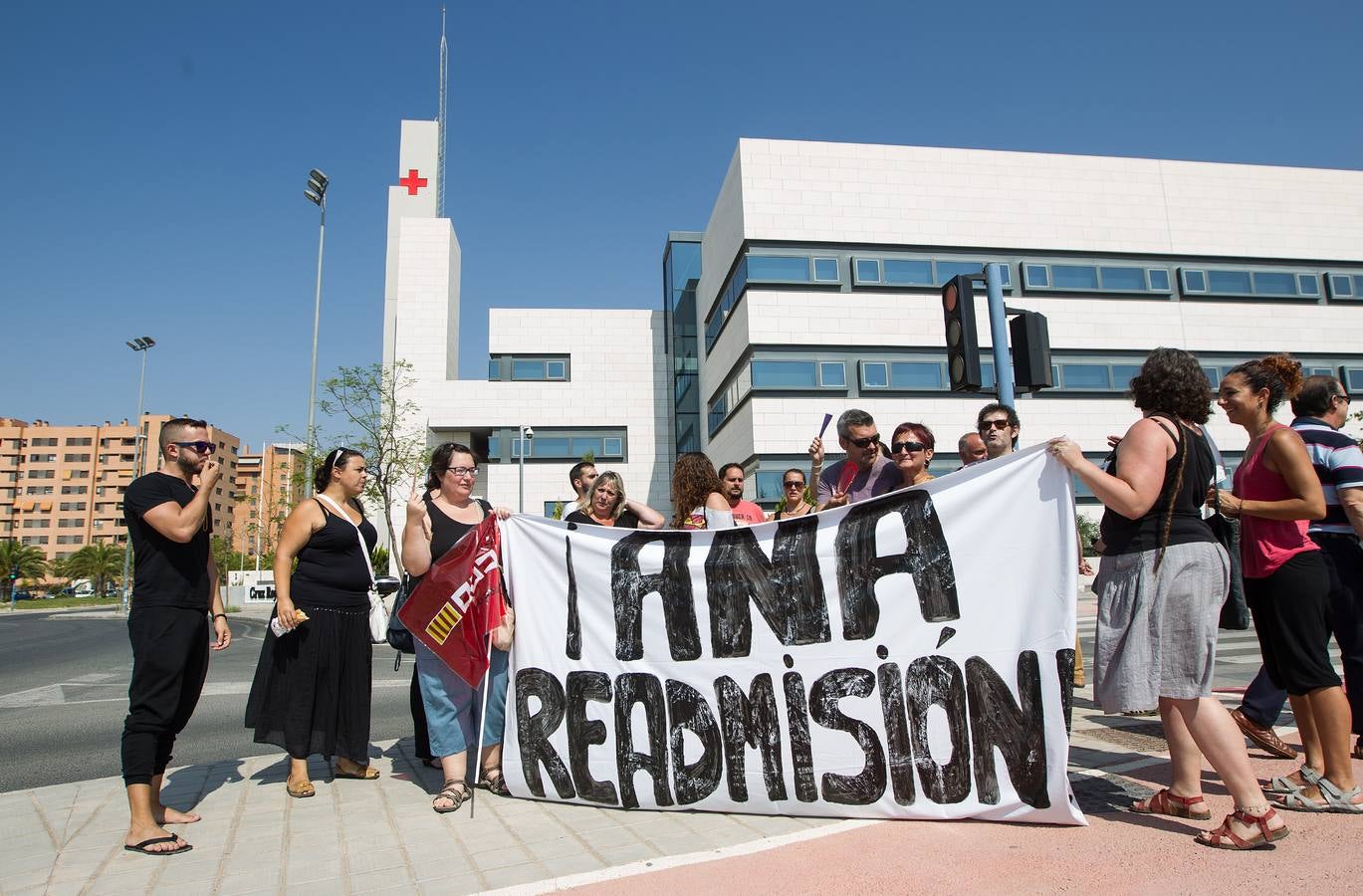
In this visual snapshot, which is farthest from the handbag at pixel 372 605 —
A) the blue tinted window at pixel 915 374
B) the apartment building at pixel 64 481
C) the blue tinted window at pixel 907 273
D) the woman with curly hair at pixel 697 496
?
the apartment building at pixel 64 481

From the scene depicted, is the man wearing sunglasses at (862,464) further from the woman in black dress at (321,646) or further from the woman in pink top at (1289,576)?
the woman in black dress at (321,646)

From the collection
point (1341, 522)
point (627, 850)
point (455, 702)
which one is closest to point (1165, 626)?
point (1341, 522)

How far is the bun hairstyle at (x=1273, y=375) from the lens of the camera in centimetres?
394

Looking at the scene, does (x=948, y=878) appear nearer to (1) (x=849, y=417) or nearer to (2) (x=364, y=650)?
(1) (x=849, y=417)

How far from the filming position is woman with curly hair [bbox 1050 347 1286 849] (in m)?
3.21

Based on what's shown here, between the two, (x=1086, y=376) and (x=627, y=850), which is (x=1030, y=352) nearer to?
(x=627, y=850)

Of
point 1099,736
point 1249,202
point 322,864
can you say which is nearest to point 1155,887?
point 1099,736

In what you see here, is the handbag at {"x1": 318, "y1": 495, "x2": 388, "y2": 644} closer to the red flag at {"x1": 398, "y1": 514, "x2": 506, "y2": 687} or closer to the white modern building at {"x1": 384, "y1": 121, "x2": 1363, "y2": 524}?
the red flag at {"x1": 398, "y1": 514, "x2": 506, "y2": 687}

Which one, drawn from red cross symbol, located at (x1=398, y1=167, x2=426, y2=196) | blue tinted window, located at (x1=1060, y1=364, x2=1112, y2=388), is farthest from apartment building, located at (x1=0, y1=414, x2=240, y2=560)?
blue tinted window, located at (x1=1060, y1=364, x2=1112, y2=388)

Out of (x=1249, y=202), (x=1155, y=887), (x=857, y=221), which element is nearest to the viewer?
(x=1155, y=887)

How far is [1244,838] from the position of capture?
3.10 metres

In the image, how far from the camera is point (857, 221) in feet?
103

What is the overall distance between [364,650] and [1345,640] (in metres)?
5.28

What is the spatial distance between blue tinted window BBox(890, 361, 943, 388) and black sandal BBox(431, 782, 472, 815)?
28.2m
